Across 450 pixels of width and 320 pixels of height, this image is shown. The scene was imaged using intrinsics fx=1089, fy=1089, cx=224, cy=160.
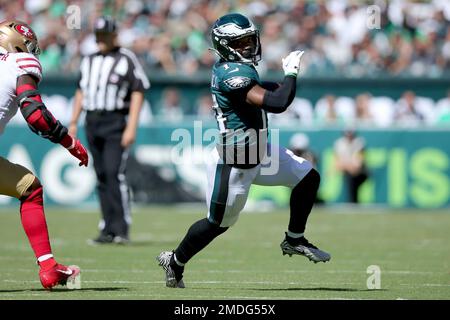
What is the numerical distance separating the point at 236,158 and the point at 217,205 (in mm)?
318

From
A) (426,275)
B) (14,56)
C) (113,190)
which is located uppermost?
(14,56)

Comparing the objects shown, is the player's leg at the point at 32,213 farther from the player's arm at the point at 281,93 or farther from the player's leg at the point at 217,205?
the player's arm at the point at 281,93

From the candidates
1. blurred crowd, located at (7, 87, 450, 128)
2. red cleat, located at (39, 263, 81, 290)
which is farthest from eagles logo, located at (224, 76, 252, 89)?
blurred crowd, located at (7, 87, 450, 128)

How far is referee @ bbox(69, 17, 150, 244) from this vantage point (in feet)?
34.0

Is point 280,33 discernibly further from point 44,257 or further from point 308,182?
point 44,257

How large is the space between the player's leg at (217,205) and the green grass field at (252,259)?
8.4 inches

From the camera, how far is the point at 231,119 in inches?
271

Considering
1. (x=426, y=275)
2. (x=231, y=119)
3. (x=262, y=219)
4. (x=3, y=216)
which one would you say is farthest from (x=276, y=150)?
(x=3, y=216)

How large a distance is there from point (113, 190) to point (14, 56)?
3905 mm

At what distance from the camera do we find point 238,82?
260 inches

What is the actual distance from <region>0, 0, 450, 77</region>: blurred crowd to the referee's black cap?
599 cm

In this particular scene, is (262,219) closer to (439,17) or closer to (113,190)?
(113,190)

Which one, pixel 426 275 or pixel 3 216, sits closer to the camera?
pixel 426 275

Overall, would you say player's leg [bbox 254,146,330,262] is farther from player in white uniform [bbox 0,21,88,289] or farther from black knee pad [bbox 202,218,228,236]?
player in white uniform [bbox 0,21,88,289]
